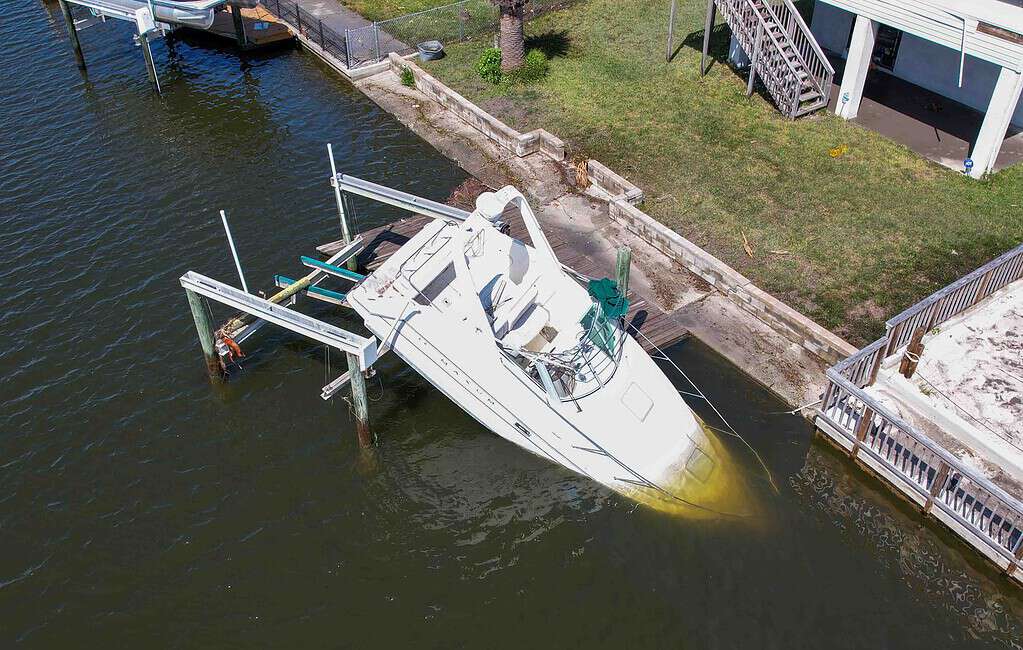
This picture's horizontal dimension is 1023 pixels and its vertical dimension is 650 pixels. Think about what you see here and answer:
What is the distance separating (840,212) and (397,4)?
2021 centimetres

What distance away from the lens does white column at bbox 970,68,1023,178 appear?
21.0 meters

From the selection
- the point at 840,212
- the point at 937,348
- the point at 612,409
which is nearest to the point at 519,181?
the point at 840,212

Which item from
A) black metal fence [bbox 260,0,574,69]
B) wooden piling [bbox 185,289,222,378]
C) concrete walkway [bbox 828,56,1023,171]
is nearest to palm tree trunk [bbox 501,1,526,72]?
black metal fence [bbox 260,0,574,69]

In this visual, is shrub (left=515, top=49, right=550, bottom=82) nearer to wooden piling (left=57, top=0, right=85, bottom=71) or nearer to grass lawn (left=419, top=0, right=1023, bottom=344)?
grass lawn (left=419, top=0, right=1023, bottom=344)

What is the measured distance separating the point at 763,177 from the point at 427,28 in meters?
15.0

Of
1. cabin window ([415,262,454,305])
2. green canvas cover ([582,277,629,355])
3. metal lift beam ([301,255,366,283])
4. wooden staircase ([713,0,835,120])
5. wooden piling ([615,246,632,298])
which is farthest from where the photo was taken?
wooden staircase ([713,0,835,120])

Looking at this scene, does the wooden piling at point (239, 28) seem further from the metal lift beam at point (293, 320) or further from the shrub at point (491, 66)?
the metal lift beam at point (293, 320)

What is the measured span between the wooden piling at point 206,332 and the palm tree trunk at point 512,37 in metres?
14.9

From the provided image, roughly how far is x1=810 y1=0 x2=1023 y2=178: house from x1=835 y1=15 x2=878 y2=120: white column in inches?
1.1

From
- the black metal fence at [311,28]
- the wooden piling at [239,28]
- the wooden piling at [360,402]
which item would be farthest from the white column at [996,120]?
the wooden piling at [239,28]

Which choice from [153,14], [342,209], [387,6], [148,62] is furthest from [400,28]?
[342,209]

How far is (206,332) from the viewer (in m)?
17.7

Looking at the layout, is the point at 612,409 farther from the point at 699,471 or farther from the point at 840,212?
the point at 840,212

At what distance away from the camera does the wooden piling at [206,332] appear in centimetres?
1716
